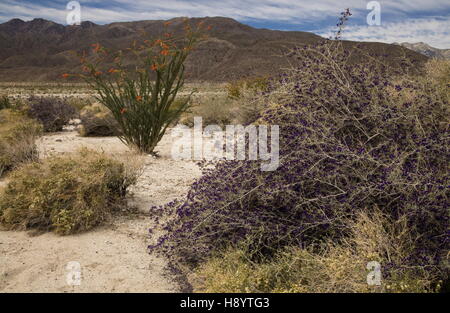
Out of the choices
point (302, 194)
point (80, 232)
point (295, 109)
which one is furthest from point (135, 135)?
point (302, 194)

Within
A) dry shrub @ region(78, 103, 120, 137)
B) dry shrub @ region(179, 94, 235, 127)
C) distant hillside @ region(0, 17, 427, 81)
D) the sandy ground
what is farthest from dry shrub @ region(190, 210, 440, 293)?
distant hillside @ region(0, 17, 427, 81)

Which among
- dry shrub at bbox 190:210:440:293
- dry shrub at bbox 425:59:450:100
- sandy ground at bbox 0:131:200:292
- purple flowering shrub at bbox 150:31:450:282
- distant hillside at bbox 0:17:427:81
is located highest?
distant hillside at bbox 0:17:427:81

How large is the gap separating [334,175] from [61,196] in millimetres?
3155

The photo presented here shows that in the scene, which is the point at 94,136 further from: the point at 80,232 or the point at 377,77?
the point at 377,77

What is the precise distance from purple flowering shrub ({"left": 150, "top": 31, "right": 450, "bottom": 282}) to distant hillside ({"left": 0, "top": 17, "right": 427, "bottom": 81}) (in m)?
31.0

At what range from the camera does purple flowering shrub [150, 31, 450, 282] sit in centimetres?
325

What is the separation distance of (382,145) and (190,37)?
18.9ft

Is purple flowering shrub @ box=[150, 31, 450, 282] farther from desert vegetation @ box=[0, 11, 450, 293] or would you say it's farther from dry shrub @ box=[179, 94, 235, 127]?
dry shrub @ box=[179, 94, 235, 127]

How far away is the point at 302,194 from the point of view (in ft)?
11.8

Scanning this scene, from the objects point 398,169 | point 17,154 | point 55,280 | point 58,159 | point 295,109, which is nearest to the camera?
point 398,169

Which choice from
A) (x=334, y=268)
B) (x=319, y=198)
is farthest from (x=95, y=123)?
(x=334, y=268)

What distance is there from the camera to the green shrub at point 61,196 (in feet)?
15.5

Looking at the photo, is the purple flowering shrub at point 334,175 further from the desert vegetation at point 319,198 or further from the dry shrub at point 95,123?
the dry shrub at point 95,123

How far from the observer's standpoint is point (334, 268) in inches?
121
